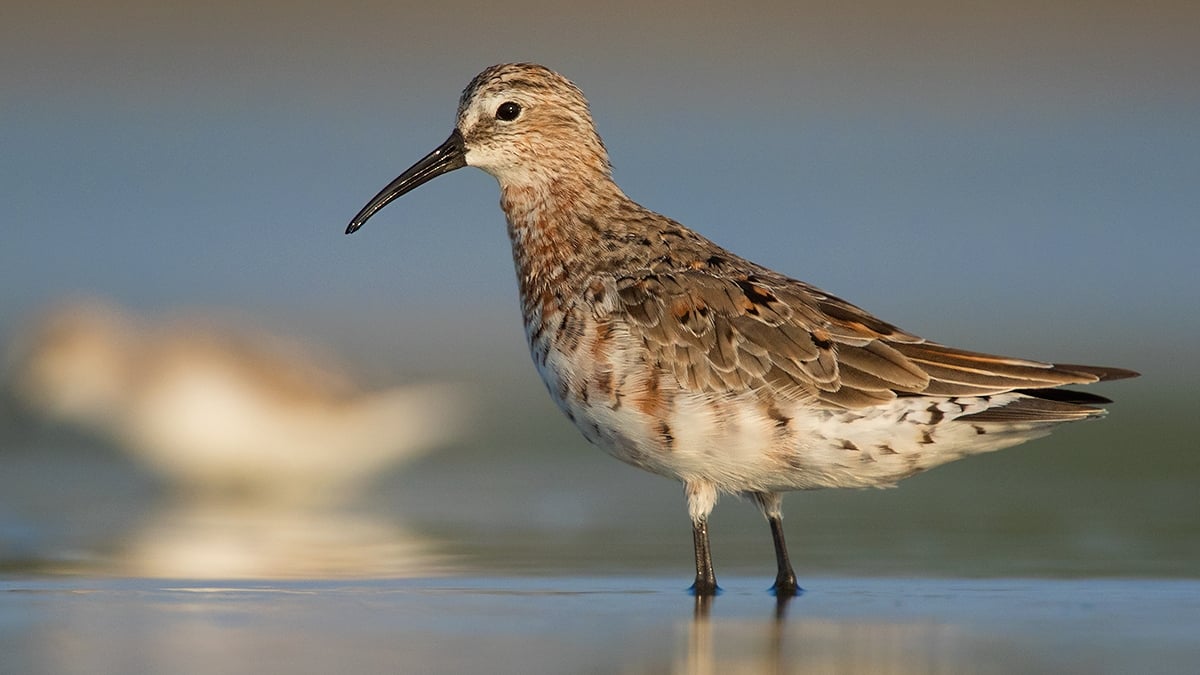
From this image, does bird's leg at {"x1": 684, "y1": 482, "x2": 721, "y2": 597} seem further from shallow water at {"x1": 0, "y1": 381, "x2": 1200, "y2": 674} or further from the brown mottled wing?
the brown mottled wing

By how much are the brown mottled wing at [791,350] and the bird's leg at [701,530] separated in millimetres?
420

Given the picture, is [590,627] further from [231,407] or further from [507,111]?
[231,407]

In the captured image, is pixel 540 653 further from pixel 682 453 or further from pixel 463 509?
pixel 463 509

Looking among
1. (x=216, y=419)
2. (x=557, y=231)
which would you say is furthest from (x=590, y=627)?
(x=216, y=419)

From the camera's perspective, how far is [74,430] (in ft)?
41.5

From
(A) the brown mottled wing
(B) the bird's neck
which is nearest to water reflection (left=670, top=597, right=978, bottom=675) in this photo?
(A) the brown mottled wing

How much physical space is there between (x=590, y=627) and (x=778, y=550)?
1.30 m

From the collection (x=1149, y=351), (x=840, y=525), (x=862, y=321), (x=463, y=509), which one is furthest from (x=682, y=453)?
(x=1149, y=351)

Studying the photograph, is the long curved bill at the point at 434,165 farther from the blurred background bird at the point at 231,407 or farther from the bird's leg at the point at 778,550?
the blurred background bird at the point at 231,407

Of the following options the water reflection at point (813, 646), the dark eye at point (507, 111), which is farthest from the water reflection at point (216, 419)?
the water reflection at point (813, 646)

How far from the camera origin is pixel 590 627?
6832 mm

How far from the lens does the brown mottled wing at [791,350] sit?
24.9 feet

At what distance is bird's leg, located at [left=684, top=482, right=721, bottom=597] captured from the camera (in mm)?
7758

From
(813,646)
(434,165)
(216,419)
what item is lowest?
(813,646)
